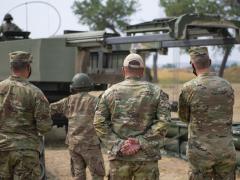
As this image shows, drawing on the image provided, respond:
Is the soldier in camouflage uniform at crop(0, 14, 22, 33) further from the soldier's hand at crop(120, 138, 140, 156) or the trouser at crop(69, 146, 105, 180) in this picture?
the soldier's hand at crop(120, 138, 140, 156)

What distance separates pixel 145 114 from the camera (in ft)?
14.9

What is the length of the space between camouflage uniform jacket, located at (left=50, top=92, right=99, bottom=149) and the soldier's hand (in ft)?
6.80

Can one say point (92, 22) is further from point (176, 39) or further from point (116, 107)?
point (116, 107)

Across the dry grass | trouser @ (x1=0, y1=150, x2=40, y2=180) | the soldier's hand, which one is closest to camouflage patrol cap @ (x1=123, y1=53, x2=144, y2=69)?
the soldier's hand

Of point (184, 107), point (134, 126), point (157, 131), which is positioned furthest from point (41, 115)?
point (184, 107)

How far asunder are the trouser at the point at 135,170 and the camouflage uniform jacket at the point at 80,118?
1968 mm

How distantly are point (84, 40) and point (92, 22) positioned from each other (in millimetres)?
38488

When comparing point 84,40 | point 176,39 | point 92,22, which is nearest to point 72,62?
point 84,40

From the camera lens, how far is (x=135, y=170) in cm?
453

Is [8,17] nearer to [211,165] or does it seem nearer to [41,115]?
[41,115]

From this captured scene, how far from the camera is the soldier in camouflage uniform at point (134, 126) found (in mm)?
4488

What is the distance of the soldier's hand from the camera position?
4449 millimetres

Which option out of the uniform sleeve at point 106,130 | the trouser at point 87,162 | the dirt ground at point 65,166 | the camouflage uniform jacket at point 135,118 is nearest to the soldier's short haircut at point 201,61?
the camouflage uniform jacket at point 135,118

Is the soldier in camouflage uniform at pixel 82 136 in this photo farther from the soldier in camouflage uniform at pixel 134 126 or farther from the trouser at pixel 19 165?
the soldier in camouflage uniform at pixel 134 126
